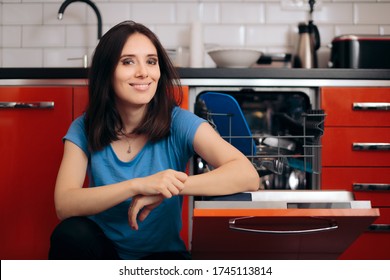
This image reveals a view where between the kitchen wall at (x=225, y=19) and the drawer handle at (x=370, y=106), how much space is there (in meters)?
0.73

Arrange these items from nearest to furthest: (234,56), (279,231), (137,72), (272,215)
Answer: (272,215), (279,231), (137,72), (234,56)

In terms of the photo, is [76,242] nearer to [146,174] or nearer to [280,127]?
[146,174]

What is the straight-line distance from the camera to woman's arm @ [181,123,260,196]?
132cm

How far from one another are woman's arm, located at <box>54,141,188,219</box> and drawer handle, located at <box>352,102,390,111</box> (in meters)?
1.11

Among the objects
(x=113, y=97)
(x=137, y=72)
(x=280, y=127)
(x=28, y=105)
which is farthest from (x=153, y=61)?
(x=280, y=127)

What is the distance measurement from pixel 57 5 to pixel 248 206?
2.10m

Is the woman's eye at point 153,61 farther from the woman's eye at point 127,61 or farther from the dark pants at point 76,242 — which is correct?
the dark pants at point 76,242

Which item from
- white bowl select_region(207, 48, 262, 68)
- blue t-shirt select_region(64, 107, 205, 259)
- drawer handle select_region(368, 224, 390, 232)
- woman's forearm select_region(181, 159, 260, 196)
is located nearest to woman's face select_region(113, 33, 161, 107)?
blue t-shirt select_region(64, 107, 205, 259)

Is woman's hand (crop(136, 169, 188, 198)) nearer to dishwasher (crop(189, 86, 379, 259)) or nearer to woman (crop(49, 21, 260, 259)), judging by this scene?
dishwasher (crop(189, 86, 379, 259))

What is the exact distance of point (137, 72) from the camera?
1.55m

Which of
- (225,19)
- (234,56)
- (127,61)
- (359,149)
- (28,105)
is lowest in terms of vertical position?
(359,149)

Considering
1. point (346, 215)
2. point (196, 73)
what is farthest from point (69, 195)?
point (196, 73)

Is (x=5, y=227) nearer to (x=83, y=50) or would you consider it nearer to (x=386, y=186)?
(x=83, y=50)

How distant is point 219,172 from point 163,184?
0.18 metres
